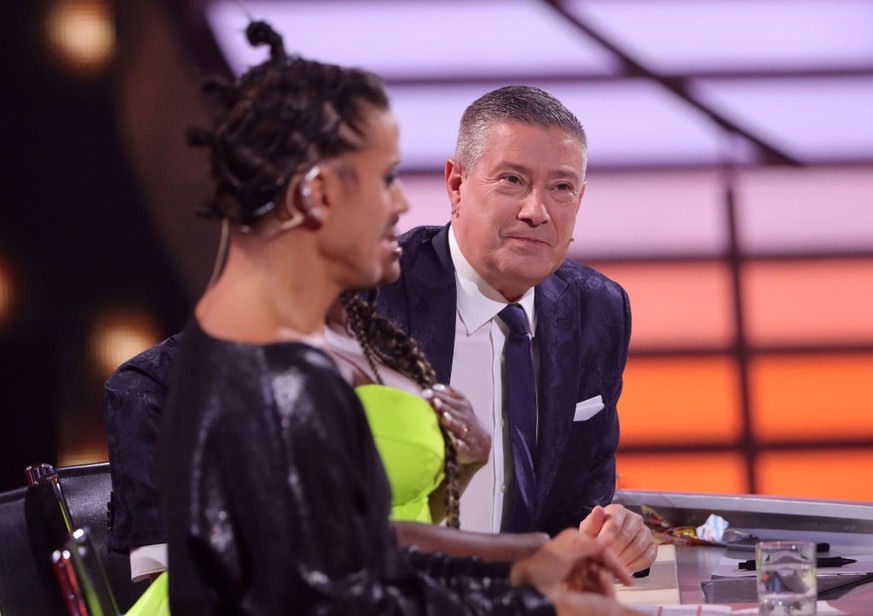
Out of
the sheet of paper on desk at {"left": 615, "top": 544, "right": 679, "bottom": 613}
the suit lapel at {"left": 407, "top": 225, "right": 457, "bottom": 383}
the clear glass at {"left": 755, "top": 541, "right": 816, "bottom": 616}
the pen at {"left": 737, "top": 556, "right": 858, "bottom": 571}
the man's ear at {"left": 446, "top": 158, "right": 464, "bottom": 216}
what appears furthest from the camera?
the man's ear at {"left": 446, "top": 158, "right": 464, "bottom": 216}

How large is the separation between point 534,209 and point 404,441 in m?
0.92

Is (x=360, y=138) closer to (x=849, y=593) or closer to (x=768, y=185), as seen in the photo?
(x=849, y=593)

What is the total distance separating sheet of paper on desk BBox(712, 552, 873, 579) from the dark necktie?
419mm

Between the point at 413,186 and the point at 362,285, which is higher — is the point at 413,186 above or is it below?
above

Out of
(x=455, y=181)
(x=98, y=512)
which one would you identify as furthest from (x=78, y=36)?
(x=98, y=512)

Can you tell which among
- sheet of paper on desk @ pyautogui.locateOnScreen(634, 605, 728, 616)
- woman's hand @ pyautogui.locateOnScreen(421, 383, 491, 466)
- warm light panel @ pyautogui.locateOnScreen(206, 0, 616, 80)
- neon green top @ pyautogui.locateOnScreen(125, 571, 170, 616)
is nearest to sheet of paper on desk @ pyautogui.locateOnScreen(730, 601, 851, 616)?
sheet of paper on desk @ pyautogui.locateOnScreen(634, 605, 728, 616)

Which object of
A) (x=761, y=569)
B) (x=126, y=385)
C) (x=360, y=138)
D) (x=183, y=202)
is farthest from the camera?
(x=183, y=202)

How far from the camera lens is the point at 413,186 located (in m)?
3.82

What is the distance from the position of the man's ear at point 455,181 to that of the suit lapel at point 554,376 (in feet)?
0.89

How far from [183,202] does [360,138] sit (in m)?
2.57

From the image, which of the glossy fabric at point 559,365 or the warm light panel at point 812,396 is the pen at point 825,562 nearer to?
the glossy fabric at point 559,365

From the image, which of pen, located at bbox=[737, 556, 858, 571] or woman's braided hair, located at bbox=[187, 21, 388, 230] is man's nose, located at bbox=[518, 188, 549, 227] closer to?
pen, located at bbox=[737, 556, 858, 571]

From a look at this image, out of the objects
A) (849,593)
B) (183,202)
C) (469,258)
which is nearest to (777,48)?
(469,258)

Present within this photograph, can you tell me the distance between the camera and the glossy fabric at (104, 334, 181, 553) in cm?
218
